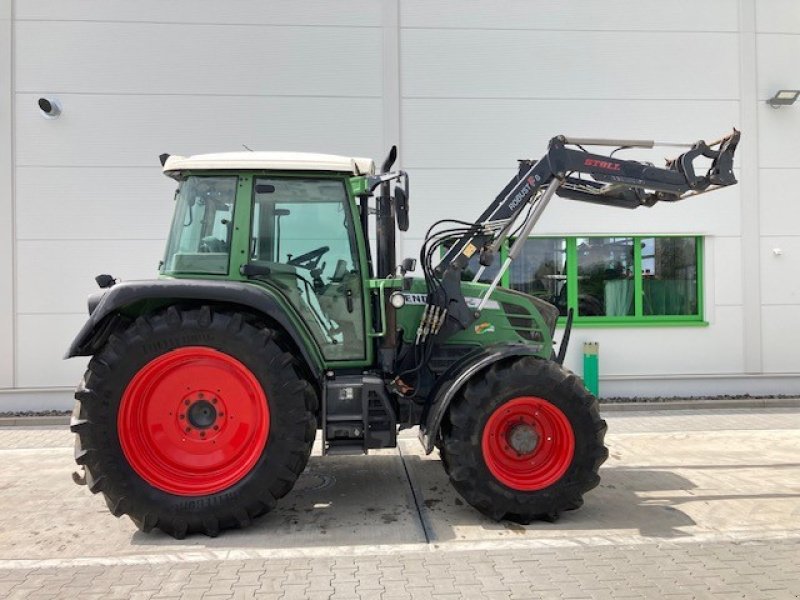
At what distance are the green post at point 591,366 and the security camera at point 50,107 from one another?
26.4 feet

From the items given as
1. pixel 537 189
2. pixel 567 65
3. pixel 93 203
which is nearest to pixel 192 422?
pixel 537 189

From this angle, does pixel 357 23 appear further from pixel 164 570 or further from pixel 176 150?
pixel 164 570

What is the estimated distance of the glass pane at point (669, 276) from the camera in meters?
8.72

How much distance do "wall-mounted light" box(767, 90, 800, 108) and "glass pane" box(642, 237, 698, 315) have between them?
7.54 feet

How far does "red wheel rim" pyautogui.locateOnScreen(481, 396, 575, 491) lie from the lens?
13.5 feet

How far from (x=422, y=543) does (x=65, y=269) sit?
6681 millimetres

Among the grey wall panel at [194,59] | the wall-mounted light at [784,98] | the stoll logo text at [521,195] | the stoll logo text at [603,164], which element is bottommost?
the stoll logo text at [521,195]

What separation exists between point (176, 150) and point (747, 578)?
7944 millimetres

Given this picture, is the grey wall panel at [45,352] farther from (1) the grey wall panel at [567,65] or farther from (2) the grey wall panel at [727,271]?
(2) the grey wall panel at [727,271]

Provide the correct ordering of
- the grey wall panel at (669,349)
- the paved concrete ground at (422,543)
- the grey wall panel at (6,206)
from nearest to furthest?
the paved concrete ground at (422,543) < the grey wall panel at (6,206) < the grey wall panel at (669,349)

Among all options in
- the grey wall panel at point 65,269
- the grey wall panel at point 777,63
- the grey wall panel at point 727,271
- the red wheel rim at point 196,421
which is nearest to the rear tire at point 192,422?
the red wheel rim at point 196,421

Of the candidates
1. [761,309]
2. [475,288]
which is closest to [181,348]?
[475,288]

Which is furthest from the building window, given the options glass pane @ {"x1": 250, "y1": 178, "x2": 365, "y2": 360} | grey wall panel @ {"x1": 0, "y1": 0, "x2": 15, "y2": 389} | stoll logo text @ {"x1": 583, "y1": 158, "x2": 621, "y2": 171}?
grey wall panel @ {"x1": 0, "y1": 0, "x2": 15, "y2": 389}

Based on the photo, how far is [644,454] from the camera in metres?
6.03
